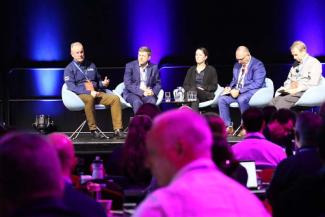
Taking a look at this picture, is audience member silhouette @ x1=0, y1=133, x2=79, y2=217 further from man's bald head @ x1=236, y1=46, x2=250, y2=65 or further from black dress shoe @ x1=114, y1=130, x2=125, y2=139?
man's bald head @ x1=236, y1=46, x2=250, y2=65

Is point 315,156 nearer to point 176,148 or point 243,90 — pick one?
point 176,148

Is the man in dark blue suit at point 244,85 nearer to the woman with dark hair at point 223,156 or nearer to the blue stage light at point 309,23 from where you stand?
the blue stage light at point 309,23

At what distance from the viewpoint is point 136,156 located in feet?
13.3

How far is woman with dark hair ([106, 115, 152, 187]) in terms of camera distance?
3949 millimetres

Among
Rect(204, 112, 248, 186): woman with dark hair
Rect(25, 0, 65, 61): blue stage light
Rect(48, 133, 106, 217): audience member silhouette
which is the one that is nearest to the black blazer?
Rect(25, 0, 65, 61): blue stage light

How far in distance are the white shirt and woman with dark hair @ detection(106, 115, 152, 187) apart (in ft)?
6.97

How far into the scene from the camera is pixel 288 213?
2520mm

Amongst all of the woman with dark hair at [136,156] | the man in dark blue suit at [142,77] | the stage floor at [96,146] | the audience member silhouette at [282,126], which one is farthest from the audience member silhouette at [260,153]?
the man in dark blue suit at [142,77]

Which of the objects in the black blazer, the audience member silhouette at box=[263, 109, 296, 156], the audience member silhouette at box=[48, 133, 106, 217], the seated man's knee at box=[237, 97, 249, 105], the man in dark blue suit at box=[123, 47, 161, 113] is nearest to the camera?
the audience member silhouette at box=[48, 133, 106, 217]

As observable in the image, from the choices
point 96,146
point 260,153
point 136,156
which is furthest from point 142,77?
point 136,156

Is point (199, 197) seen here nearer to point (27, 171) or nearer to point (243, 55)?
point (27, 171)

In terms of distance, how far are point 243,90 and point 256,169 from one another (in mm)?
4558

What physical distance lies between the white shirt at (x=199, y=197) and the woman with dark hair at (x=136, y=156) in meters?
2.13

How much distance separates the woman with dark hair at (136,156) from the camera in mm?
3949
